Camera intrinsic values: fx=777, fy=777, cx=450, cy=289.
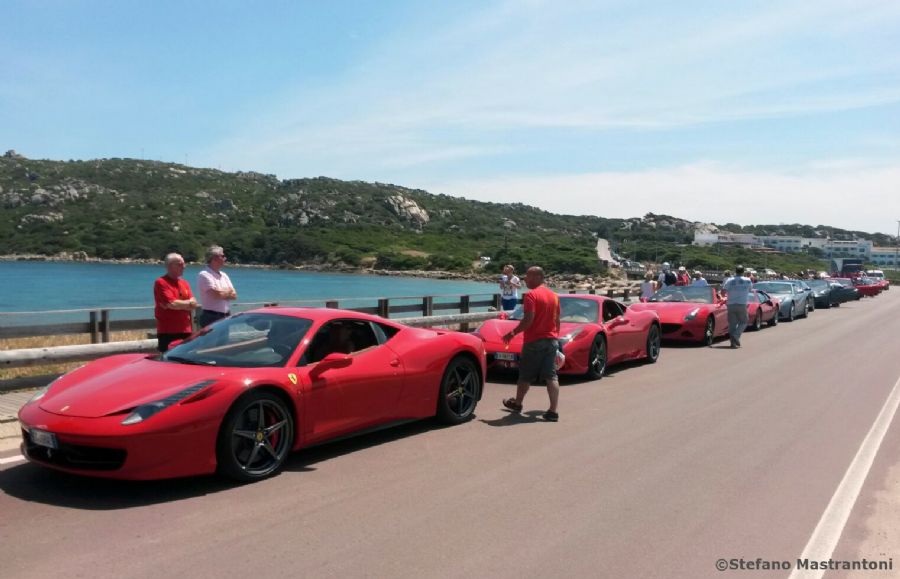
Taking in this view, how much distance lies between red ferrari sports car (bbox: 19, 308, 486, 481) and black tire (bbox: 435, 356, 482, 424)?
23 millimetres

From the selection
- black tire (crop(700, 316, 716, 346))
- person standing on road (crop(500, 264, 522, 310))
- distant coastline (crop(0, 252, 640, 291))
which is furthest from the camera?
distant coastline (crop(0, 252, 640, 291))

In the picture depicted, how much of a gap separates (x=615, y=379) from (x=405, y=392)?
215 inches

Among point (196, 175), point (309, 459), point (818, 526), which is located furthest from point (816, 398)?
point (196, 175)

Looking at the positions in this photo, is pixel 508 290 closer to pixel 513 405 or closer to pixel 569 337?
pixel 569 337

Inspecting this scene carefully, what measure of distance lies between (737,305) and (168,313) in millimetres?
12571

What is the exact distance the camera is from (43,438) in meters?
5.45

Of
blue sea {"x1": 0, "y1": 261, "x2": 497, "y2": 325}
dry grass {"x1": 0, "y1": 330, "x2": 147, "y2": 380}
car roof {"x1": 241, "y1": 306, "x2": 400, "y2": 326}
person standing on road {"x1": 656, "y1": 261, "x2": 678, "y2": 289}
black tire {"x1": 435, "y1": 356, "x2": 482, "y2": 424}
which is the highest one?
car roof {"x1": 241, "y1": 306, "x2": 400, "y2": 326}

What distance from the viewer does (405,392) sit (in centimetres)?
751

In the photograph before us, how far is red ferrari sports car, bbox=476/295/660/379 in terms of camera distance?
11.5 metres

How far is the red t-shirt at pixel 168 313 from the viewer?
8.88m

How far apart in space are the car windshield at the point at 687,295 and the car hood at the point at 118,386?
47.1 feet

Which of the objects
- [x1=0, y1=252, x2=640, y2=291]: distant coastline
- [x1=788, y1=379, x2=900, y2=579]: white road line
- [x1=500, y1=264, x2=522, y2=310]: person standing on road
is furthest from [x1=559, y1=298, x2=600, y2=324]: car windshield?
[x1=0, y1=252, x2=640, y2=291]: distant coastline

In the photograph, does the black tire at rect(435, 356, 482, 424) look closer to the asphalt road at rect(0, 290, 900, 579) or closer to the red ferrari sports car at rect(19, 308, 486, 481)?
the red ferrari sports car at rect(19, 308, 486, 481)

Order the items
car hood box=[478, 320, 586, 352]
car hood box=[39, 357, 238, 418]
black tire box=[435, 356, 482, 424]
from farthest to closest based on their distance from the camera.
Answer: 1. car hood box=[478, 320, 586, 352]
2. black tire box=[435, 356, 482, 424]
3. car hood box=[39, 357, 238, 418]
